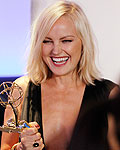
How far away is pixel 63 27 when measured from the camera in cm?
84

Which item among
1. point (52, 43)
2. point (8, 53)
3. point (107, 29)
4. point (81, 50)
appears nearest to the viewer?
point (52, 43)

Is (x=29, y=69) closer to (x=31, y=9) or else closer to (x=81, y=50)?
(x=81, y=50)

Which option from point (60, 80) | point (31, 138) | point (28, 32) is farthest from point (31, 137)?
Answer: point (28, 32)

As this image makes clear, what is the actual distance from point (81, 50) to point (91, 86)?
0.50 ft

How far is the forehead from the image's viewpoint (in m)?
0.83

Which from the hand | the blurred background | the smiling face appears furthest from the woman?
the blurred background

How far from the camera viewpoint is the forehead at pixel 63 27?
828 mm

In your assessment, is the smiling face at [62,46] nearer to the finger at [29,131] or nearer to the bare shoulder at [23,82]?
the bare shoulder at [23,82]

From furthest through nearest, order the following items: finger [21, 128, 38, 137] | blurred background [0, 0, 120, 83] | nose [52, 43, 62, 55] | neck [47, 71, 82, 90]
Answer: blurred background [0, 0, 120, 83] → neck [47, 71, 82, 90] → nose [52, 43, 62, 55] → finger [21, 128, 38, 137]

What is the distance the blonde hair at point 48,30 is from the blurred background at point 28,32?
0.41 metres

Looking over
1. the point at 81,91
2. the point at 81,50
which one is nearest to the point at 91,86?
the point at 81,91

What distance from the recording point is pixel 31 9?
1.58 metres

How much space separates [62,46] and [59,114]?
26 cm

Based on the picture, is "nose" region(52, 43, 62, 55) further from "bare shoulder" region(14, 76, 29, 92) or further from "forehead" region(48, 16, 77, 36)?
"bare shoulder" region(14, 76, 29, 92)
